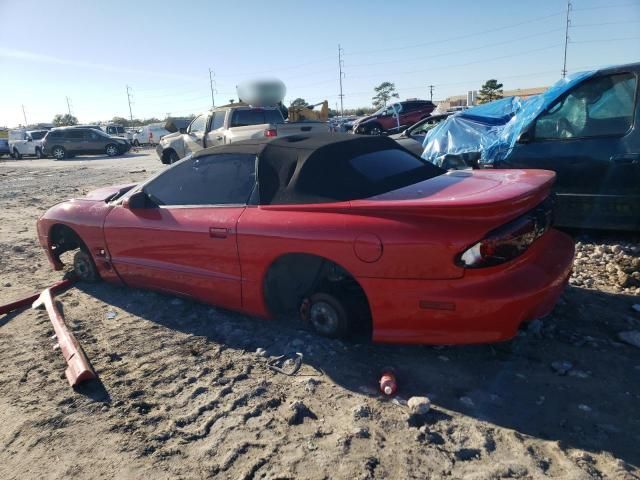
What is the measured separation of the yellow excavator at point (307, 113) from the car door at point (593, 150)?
383 inches

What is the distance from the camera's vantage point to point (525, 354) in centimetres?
290

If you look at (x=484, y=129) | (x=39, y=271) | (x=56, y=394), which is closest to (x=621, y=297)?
(x=484, y=129)

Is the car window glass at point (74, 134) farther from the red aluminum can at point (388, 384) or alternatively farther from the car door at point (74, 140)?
the red aluminum can at point (388, 384)

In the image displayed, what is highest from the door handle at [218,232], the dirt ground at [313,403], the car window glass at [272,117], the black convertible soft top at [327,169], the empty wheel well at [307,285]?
the car window glass at [272,117]

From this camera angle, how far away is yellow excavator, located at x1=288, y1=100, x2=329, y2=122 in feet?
46.8

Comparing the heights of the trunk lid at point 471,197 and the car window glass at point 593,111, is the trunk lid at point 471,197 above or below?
below

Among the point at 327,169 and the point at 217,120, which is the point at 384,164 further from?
the point at 217,120

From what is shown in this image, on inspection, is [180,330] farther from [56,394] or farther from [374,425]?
[374,425]

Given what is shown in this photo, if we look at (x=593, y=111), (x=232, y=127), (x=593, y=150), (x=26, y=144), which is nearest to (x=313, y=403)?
(x=593, y=150)

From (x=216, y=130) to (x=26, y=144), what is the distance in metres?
21.7

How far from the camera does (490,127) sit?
231 inches

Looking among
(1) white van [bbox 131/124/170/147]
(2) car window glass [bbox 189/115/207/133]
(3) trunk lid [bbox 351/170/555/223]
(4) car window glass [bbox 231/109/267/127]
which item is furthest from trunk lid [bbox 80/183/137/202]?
(1) white van [bbox 131/124/170/147]

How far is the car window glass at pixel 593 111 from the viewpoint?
4301 millimetres

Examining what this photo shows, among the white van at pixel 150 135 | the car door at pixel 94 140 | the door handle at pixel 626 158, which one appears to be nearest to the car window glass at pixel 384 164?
the door handle at pixel 626 158
